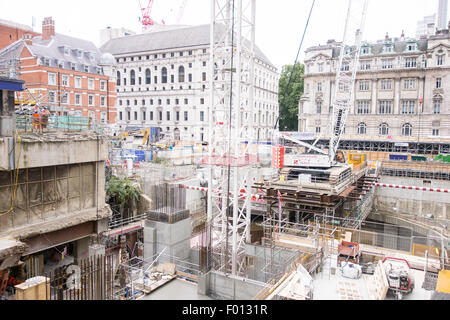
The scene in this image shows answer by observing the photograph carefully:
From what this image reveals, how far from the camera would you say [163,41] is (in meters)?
84.1

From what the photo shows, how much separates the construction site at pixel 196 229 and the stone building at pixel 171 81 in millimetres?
53519

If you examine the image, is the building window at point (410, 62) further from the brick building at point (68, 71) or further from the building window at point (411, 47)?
the brick building at point (68, 71)

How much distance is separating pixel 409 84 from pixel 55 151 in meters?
56.0

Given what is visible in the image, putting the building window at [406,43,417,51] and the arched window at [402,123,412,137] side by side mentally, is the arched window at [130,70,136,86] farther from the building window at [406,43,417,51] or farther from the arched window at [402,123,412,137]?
the arched window at [402,123,412,137]

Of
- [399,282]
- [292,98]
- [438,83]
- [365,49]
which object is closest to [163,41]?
[292,98]

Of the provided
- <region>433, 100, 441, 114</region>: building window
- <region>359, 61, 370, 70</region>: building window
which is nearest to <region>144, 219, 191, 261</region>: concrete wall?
<region>433, 100, 441, 114</region>: building window

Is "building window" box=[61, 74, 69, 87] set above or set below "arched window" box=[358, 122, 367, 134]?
above

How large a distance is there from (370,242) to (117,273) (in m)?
12.6

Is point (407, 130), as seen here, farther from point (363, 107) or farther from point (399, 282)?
point (399, 282)

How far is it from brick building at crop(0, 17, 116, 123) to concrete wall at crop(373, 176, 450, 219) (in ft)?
114

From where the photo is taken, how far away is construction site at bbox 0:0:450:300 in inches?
457

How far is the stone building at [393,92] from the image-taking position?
54406 mm

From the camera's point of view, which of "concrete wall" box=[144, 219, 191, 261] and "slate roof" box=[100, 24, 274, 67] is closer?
"concrete wall" box=[144, 219, 191, 261]
